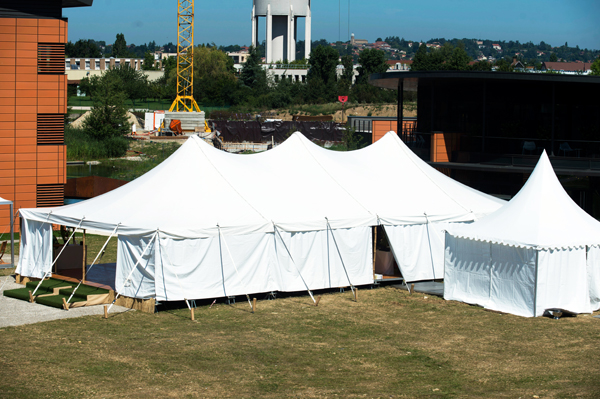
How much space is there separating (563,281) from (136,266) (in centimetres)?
867

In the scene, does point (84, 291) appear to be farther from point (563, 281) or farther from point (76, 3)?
point (76, 3)

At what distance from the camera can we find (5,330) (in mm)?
11648

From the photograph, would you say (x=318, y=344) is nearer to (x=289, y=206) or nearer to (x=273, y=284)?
(x=273, y=284)

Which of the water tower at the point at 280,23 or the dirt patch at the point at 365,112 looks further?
the water tower at the point at 280,23

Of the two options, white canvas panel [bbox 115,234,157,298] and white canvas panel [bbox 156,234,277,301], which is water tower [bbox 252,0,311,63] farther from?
white canvas panel [bbox 115,234,157,298]

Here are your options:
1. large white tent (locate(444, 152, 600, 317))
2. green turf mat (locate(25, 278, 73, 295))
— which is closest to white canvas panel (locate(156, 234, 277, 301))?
green turf mat (locate(25, 278, 73, 295))

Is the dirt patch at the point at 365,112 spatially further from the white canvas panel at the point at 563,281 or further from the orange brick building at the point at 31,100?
the white canvas panel at the point at 563,281

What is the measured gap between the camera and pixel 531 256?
44.3 ft

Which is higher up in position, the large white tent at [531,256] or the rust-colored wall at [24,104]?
the rust-colored wall at [24,104]

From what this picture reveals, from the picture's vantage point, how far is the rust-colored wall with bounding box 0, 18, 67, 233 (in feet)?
74.6

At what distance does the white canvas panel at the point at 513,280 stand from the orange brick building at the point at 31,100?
15.8 m

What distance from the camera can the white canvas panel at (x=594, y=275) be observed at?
13914mm

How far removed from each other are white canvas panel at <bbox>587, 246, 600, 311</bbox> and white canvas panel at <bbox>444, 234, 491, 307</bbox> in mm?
2029

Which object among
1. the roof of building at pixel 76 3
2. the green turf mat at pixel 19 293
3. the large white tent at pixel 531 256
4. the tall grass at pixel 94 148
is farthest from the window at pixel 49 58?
the tall grass at pixel 94 148
